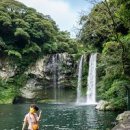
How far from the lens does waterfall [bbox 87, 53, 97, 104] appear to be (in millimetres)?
57375

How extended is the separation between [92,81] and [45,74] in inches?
332

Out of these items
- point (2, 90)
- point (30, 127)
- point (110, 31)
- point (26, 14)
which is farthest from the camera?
point (26, 14)

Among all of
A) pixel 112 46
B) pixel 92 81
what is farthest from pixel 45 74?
pixel 112 46

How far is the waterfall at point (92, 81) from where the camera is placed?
57375 millimetres

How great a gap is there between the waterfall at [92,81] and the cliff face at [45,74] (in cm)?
344

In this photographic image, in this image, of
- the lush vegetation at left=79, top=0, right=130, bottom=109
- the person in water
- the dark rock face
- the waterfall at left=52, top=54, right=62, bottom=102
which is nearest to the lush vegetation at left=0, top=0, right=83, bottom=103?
the dark rock face

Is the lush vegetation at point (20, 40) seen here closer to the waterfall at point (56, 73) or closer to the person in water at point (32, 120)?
the waterfall at point (56, 73)

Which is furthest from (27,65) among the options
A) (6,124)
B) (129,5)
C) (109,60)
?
(129,5)

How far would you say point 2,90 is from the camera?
62.1m

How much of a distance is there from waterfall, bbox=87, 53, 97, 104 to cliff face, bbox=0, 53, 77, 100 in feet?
11.3

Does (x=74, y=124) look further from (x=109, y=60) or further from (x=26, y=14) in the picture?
(x=26, y=14)

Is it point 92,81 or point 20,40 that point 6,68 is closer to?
point 20,40

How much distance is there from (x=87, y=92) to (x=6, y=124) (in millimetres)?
30336

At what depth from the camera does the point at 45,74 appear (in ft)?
206
